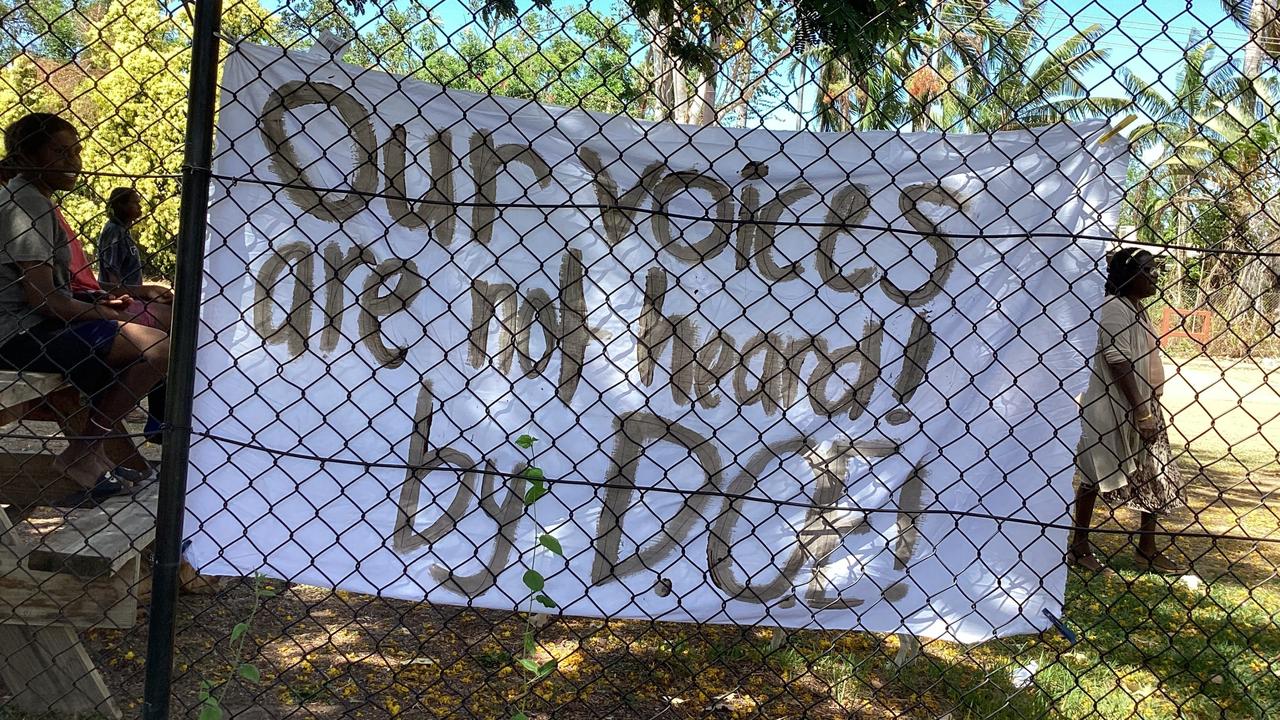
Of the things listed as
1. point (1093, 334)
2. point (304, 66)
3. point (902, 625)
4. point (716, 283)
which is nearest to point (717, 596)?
point (902, 625)

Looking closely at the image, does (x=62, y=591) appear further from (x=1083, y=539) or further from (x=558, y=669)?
(x=1083, y=539)

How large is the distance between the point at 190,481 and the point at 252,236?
566 mm

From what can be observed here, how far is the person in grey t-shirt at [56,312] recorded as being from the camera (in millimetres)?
2857

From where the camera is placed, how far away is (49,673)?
2.61m

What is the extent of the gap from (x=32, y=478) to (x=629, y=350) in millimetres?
2067

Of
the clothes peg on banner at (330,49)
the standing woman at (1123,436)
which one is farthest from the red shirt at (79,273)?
the standing woman at (1123,436)

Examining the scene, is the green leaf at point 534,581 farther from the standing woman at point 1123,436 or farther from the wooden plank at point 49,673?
the standing woman at point 1123,436

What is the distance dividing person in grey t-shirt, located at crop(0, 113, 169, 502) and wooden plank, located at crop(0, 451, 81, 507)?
0.05m

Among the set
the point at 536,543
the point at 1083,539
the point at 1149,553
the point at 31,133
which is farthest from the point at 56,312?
the point at 1149,553

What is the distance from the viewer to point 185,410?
196 cm

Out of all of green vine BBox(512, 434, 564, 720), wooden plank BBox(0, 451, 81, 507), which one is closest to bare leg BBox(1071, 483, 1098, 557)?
green vine BBox(512, 434, 564, 720)

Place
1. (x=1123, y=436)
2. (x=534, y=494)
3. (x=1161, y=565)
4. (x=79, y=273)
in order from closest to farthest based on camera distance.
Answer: (x=534, y=494) < (x=79, y=273) < (x=1123, y=436) < (x=1161, y=565)

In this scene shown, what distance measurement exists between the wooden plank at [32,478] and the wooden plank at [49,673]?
543 mm

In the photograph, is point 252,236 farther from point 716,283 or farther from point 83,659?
point 83,659
